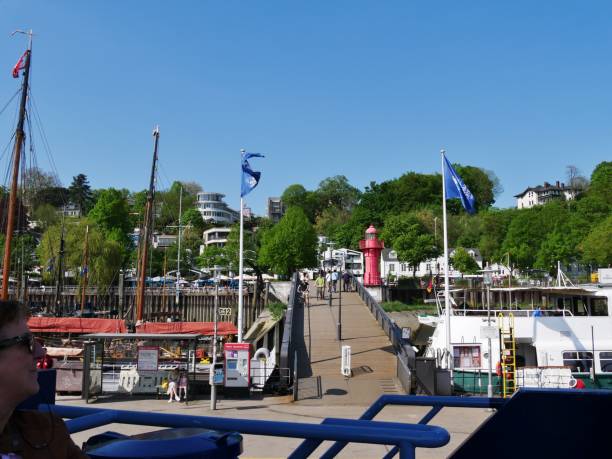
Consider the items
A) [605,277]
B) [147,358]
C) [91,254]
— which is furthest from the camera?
[91,254]

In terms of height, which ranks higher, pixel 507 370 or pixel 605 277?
pixel 605 277

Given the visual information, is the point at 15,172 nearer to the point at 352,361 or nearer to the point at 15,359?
the point at 352,361

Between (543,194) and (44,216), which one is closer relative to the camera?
(44,216)

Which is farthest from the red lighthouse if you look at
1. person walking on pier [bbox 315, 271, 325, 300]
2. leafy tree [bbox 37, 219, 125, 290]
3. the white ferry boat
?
leafy tree [bbox 37, 219, 125, 290]

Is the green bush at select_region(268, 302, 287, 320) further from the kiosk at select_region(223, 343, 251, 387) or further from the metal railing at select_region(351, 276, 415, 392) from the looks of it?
the kiosk at select_region(223, 343, 251, 387)

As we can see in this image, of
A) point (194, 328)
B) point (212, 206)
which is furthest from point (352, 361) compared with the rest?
point (212, 206)

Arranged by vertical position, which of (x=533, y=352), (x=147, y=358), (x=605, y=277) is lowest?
(x=533, y=352)

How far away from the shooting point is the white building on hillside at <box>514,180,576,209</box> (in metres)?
Answer: 154

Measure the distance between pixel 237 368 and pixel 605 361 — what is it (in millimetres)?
14234

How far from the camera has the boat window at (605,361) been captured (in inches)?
889

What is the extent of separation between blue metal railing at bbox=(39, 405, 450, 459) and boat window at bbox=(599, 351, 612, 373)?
2268cm

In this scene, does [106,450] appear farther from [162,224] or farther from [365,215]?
[162,224]

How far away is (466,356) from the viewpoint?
22953 millimetres

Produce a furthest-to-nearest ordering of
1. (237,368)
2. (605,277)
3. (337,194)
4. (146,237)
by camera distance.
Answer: (337,194) → (146,237) → (605,277) → (237,368)
